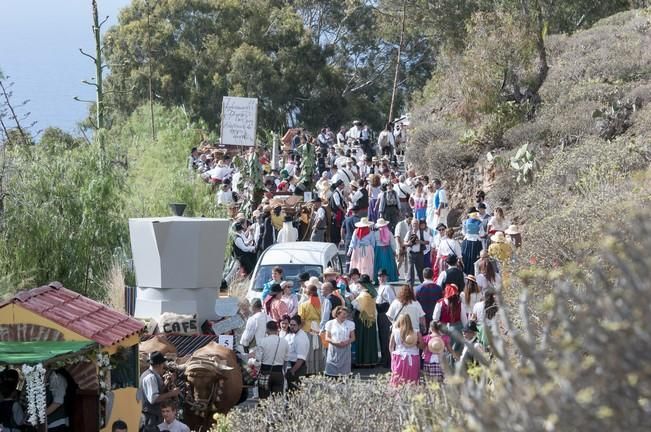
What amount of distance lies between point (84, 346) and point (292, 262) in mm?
6609

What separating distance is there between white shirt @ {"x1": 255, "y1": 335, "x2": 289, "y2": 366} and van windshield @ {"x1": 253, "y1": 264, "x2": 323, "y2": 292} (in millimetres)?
3782

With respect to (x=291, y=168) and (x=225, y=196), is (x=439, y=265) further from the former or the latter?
(x=291, y=168)

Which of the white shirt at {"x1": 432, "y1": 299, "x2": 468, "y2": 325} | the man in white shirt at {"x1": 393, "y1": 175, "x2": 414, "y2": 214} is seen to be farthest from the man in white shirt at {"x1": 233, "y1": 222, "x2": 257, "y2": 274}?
the white shirt at {"x1": 432, "y1": 299, "x2": 468, "y2": 325}

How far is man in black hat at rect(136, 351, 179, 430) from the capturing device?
1225 cm

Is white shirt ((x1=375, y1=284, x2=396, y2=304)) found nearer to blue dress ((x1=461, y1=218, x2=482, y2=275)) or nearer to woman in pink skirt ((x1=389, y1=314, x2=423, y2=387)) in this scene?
woman in pink skirt ((x1=389, y1=314, x2=423, y2=387))

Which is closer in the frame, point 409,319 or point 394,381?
point 394,381

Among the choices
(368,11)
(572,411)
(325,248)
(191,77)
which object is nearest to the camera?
(572,411)

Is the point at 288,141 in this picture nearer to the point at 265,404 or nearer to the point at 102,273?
the point at 102,273

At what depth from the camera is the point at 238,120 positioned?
33.3 meters

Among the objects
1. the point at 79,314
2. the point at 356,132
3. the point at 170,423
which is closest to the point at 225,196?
the point at 356,132

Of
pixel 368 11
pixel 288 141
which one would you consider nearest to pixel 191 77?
pixel 368 11

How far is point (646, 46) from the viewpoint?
31.2m

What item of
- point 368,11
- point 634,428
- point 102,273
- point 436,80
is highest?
point 368,11

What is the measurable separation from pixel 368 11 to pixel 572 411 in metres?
62.3
